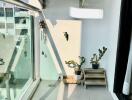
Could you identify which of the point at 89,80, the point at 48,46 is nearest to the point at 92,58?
the point at 89,80

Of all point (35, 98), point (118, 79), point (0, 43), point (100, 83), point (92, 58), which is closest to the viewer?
point (0, 43)

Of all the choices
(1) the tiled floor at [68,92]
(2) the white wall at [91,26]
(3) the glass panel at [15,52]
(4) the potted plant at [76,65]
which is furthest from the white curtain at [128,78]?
(4) the potted plant at [76,65]

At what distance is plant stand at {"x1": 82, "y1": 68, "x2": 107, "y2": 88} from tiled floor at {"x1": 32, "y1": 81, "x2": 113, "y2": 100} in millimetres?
112

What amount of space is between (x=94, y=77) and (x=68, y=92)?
80 cm

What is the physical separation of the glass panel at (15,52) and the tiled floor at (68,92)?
0.38 meters

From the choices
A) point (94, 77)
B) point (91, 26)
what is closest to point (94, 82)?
point (94, 77)

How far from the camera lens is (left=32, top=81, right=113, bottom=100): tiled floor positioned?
4680 mm

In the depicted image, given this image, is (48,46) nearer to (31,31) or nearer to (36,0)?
(31,31)

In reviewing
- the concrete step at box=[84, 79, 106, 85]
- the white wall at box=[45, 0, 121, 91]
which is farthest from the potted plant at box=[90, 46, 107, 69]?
the concrete step at box=[84, 79, 106, 85]

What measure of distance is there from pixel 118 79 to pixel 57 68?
7.34 feet

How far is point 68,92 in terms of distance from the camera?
4980mm

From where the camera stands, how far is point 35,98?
4590 mm

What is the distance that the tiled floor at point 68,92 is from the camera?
4680 millimetres

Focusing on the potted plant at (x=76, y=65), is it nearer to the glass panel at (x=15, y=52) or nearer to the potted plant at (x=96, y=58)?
Answer: the potted plant at (x=96, y=58)
